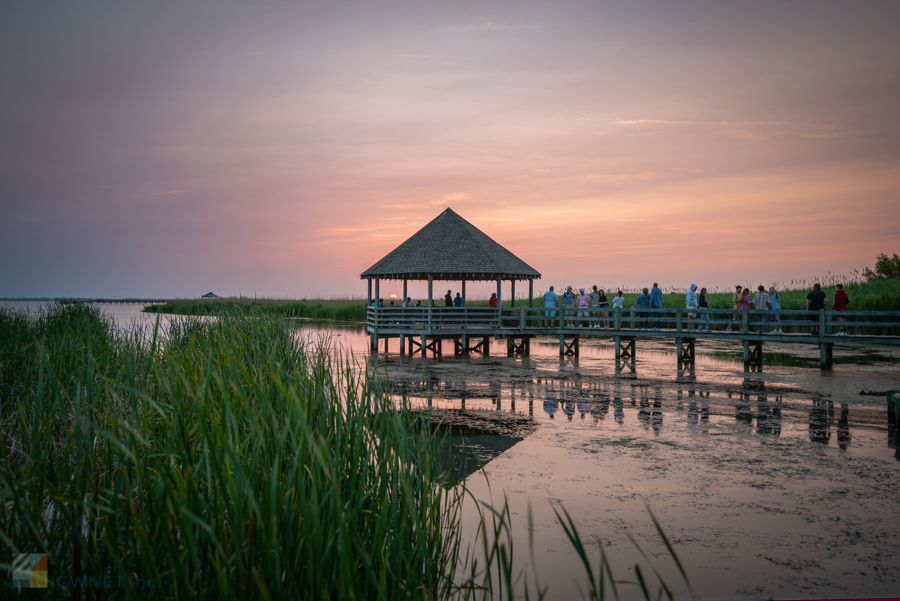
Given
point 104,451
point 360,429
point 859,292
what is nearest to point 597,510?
point 360,429

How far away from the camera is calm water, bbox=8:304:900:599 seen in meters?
4.71

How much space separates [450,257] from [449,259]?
0.66 ft

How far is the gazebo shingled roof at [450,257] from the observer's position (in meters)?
22.6

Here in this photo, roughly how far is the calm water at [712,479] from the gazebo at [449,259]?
30.2 feet

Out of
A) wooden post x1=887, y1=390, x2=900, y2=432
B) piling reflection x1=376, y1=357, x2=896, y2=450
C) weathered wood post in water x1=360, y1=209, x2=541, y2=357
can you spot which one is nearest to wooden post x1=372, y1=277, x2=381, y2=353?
weathered wood post in water x1=360, y1=209, x2=541, y2=357

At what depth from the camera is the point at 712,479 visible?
22.2ft

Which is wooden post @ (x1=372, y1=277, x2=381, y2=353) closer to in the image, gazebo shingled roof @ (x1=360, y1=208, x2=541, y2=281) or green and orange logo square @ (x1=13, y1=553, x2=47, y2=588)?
gazebo shingled roof @ (x1=360, y1=208, x2=541, y2=281)

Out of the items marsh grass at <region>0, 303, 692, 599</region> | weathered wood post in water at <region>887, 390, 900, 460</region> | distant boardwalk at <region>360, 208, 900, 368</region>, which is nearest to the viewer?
marsh grass at <region>0, 303, 692, 599</region>

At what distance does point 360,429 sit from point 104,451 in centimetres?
219

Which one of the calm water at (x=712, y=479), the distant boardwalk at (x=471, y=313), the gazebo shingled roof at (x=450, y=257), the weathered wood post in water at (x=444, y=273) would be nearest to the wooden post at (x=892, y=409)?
the calm water at (x=712, y=479)

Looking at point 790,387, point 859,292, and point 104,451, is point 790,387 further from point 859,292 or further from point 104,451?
point 859,292

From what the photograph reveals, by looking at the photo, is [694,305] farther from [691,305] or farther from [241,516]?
[241,516]

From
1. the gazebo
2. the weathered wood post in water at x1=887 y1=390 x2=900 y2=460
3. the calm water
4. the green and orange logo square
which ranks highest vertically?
the gazebo

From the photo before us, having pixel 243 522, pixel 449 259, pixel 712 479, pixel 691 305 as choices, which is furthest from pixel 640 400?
pixel 449 259
